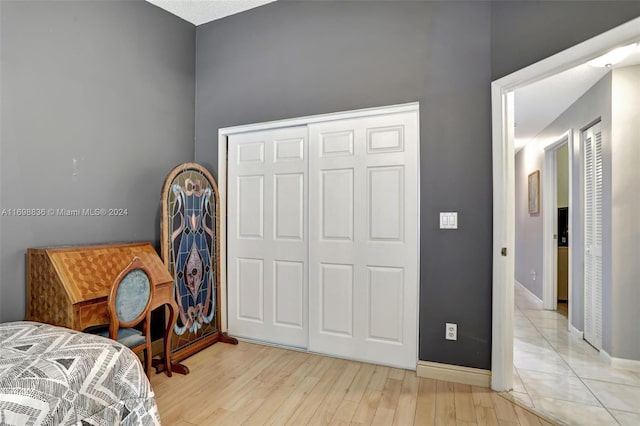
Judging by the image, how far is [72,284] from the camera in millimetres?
1958

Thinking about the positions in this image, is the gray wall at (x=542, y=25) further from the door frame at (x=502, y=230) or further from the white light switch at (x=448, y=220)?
the white light switch at (x=448, y=220)

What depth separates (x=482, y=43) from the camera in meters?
2.29

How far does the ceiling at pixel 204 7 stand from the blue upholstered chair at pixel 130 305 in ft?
7.65

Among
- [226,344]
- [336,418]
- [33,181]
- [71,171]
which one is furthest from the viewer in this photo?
[226,344]

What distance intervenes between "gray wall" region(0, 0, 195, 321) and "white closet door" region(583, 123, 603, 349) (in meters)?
3.86

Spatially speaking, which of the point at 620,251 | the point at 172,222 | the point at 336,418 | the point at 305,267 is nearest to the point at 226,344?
the point at 305,267

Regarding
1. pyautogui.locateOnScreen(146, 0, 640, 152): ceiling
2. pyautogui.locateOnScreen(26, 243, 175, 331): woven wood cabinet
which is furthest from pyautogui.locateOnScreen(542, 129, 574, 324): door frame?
pyautogui.locateOnScreen(26, 243, 175, 331): woven wood cabinet

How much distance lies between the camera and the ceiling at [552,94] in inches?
112

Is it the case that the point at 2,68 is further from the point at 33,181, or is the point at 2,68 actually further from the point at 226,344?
the point at 226,344

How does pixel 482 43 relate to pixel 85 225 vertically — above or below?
above

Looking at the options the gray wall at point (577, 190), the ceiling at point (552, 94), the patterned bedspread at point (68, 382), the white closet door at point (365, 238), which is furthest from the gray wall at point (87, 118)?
the gray wall at point (577, 190)

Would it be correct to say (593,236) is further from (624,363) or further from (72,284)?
(72,284)

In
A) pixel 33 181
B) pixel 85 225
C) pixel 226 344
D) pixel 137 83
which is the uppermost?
pixel 137 83

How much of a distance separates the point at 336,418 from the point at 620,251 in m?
2.56
